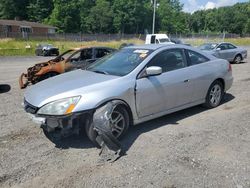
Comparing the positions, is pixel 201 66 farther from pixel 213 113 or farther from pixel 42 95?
pixel 42 95

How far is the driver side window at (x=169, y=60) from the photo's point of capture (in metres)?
5.80

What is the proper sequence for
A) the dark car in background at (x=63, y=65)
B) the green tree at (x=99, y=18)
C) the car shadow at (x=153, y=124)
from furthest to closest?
the green tree at (x=99, y=18) → the dark car in background at (x=63, y=65) → the car shadow at (x=153, y=124)

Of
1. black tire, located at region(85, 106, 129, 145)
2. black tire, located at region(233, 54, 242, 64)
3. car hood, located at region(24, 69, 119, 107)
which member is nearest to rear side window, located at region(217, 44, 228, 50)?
black tire, located at region(233, 54, 242, 64)

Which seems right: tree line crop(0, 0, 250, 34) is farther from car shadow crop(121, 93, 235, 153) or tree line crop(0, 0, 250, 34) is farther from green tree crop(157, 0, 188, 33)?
car shadow crop(121, 93, 235, 153)

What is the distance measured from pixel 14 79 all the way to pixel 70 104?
8.73 metres

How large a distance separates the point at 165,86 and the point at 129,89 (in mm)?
855

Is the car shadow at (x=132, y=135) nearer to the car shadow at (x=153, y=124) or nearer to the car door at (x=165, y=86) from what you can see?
the car shadow at (x=153, y=124)

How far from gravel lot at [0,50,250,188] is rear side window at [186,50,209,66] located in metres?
1.12

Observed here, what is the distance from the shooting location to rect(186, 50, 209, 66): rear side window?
645 centimetres

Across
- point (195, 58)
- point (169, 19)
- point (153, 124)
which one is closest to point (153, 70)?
point (153, 124)

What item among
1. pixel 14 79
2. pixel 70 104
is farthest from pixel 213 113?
pixel 14 79

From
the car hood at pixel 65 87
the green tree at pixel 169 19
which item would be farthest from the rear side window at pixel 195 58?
the green tree at pixel 169 19

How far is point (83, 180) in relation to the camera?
13.0ft

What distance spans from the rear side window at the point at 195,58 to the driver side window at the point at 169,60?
22 centimetres
